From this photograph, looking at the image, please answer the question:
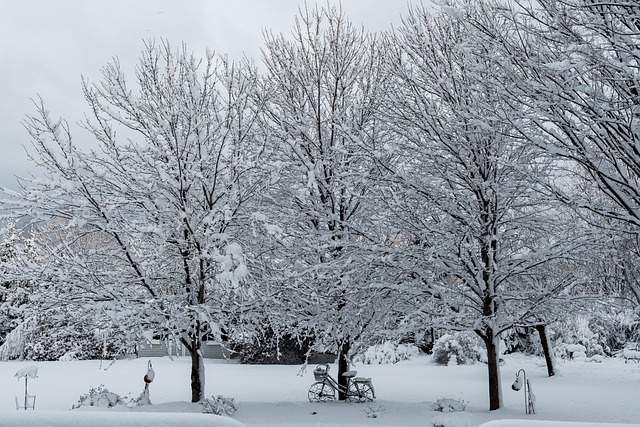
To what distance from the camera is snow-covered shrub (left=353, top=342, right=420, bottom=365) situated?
22516 mm

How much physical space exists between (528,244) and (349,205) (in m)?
3.76

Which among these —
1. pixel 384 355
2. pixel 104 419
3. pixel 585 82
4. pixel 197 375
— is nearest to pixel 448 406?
pixel 197 375

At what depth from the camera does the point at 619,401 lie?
1157 cm

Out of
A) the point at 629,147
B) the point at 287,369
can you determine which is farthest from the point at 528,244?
the point at 287,369

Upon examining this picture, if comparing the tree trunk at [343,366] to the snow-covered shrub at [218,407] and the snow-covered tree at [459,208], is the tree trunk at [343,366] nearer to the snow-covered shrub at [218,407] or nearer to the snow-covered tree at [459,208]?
the snow-covered tree at [459,208]

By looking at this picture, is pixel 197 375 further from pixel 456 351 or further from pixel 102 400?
pixel 456 351

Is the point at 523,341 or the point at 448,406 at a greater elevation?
the point at 523,341

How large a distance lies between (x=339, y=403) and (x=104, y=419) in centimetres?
975

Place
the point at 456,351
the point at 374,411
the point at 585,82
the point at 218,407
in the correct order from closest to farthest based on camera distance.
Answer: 1. the point at 585,82
2. the point at 218,407
3. the point at 374,411
4. the point at 456,351

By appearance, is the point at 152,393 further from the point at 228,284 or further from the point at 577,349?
the point at 577,349

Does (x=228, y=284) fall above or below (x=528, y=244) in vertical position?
below

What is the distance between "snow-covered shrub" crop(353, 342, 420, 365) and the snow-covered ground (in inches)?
25.6

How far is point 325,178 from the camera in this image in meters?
11.3

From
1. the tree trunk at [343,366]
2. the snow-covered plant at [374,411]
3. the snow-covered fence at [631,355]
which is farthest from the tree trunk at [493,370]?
the snow-covered fence at [631,355]
